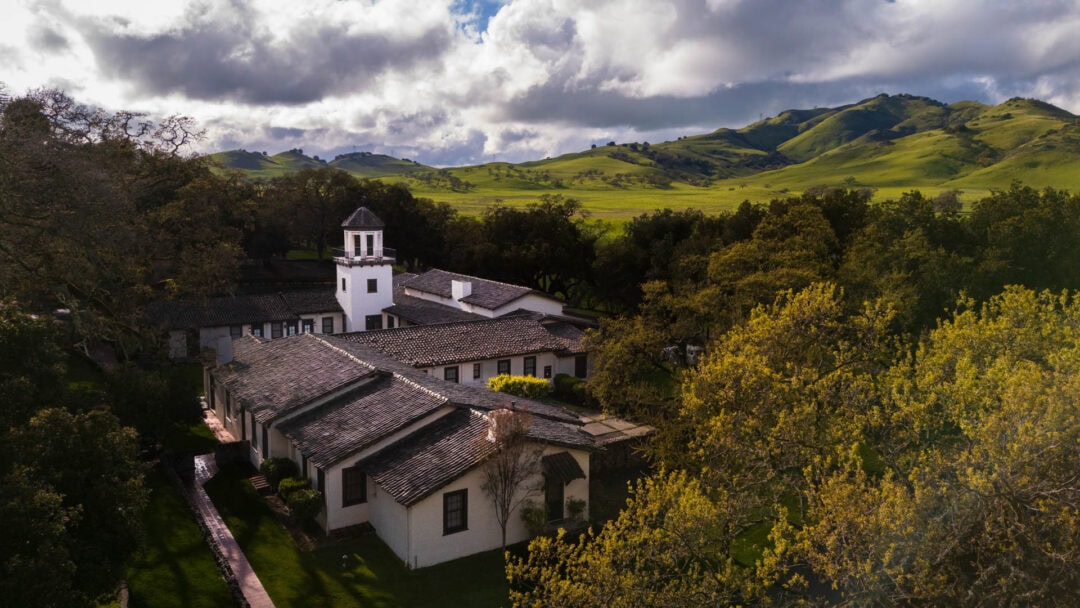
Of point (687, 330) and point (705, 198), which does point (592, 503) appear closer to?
point (687, 330)

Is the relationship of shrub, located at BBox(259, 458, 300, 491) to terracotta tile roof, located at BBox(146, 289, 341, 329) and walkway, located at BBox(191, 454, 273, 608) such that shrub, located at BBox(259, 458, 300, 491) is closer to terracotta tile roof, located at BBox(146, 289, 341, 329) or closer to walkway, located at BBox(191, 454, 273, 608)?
walkway, located at BBox(191, 454, 273, 608)

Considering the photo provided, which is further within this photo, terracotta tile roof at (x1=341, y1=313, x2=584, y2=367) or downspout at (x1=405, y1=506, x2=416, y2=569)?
terracotta tile roof at (x1=341, y1=313, x2=584, y2=367)

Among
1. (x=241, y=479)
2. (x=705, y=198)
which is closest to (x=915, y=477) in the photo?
(x=241, y=479)

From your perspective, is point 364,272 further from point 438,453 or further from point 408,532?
point 408,532

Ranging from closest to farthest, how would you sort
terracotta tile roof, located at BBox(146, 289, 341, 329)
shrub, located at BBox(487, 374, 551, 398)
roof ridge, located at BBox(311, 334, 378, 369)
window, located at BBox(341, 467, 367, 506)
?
window, located at BBox(341, 467, 367, 506), roof ridge, located at BBox(311, 334, 378, 369), shrub, located at BBox(487, 374, 551, 398), terracotta tile roof, located at BBox(146, 289, 341, 329)

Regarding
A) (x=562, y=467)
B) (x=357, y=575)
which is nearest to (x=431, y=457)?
(x=357, y=575)

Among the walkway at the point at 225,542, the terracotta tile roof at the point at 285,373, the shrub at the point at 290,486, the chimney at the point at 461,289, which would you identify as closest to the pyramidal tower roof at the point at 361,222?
the chimney at the point at 461,289

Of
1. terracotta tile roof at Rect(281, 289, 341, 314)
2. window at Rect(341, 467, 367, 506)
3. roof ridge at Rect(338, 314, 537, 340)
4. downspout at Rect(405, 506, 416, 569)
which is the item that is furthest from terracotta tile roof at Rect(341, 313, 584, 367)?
downspout at Rect(405, 506, 416, 569)

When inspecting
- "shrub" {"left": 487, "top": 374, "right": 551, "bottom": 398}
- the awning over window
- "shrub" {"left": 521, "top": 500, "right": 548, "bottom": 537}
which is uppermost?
the awning over window
